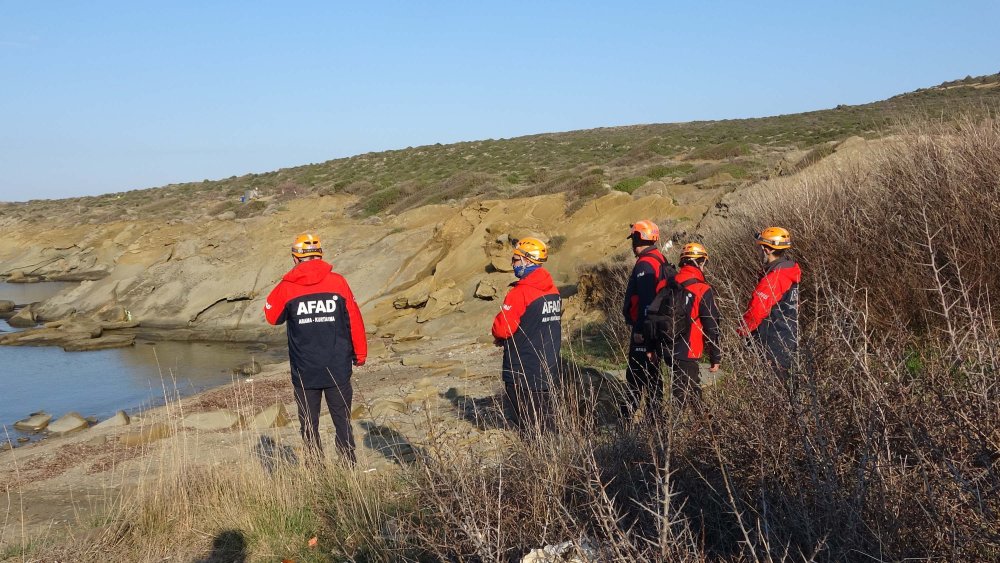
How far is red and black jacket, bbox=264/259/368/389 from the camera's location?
22.5ft

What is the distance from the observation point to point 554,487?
3.99 m

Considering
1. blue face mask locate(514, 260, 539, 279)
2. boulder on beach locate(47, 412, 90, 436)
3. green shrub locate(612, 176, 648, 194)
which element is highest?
blue face mask locate(514, 260, 539, 279)

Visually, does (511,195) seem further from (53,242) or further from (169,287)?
(53,242)

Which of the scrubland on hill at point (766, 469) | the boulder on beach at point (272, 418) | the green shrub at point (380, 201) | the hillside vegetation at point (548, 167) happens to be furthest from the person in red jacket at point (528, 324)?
the green shrub at point (380, 201)

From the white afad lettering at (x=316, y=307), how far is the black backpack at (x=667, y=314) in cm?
260

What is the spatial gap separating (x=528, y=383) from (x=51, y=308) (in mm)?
28636

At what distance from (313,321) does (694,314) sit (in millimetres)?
3074

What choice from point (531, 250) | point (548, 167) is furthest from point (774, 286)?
point (548, 167)

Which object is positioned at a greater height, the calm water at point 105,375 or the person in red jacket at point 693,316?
the person in red jacket at point 693,316

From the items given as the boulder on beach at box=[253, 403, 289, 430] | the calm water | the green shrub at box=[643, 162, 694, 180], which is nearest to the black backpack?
the boulder on beach at box=[253, 403, 289, 430]

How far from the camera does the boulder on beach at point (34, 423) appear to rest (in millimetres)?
14477

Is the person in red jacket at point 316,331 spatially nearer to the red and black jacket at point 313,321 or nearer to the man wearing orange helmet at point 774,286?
the red and black jacket at point 313,321

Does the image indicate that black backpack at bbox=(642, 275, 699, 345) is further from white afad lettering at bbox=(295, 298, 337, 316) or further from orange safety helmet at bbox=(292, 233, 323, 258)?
orange safety helmet at bbox=(292, 233, 323, 258)

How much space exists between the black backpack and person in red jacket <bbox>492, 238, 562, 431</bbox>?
0.78 m
